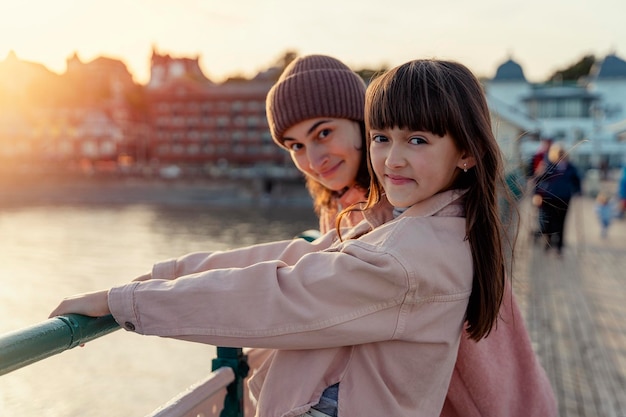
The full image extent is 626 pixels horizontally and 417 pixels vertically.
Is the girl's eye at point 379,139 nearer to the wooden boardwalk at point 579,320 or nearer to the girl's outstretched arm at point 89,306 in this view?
the wooden boardwalk at point 579,320

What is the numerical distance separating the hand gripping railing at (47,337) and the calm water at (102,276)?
23 cm

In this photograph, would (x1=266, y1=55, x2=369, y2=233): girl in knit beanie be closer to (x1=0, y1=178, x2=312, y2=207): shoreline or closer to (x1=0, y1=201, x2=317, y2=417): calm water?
(x1=0, y1=201, x2=317, y2=417): calm water

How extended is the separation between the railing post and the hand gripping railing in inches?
15.5

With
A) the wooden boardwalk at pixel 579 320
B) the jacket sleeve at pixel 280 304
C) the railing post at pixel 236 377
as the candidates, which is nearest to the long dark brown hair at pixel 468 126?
the jacket sleeve at pixel 280 304

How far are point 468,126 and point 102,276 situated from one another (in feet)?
50.9

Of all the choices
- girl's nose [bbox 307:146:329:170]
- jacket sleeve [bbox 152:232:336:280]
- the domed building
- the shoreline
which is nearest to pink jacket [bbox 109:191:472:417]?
jacket sleeve [bbox 152:232:336:280]

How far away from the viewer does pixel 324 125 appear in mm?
1959

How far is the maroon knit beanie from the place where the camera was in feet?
6.29

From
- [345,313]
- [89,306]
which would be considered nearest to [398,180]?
[345,313]

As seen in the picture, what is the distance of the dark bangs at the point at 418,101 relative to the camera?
1.23 metres

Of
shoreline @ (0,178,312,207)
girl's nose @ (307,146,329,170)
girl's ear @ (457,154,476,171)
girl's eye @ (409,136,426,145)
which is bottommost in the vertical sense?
shoreline @ (0,178,312,207)

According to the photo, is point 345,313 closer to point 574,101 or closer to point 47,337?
point 47,337

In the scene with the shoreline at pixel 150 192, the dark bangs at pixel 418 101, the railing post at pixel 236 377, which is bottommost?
the shoreline at pixel 150 192

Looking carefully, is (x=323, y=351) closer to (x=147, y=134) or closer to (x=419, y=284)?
(x=419, y=284)
